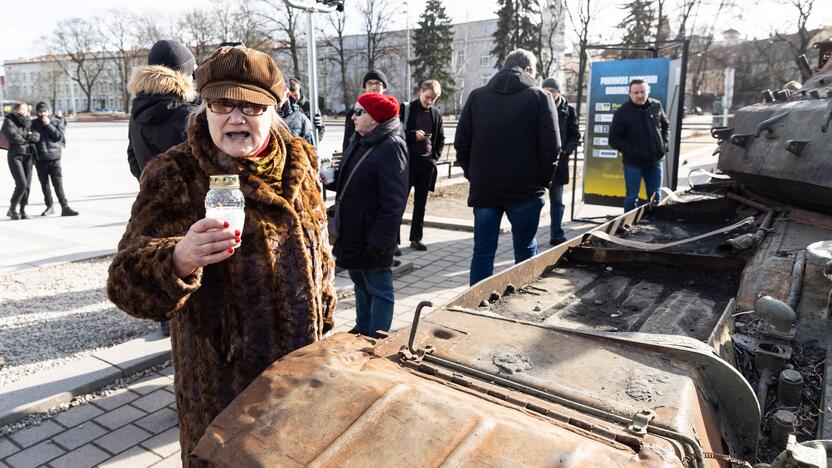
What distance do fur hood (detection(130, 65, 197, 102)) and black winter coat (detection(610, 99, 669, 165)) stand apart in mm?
5412

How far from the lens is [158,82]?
3.80 meters

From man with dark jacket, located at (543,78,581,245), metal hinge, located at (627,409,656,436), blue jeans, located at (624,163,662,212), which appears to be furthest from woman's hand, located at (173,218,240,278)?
blue jeans, located at (624,163,662,212)

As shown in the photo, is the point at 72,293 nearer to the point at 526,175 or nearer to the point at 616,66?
the point at 526,175

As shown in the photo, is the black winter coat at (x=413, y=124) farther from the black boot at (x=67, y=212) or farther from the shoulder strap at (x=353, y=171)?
the black boot at (x=67, y=212)

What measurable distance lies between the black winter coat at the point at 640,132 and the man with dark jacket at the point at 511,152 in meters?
2.76

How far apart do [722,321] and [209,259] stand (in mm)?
1722

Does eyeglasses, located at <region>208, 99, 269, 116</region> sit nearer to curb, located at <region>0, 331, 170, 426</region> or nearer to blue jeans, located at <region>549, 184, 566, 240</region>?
curb, located at <region>0, 331, 170, 426</region>

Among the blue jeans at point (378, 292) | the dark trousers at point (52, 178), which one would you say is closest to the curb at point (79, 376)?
the blue jeans at point (378, 292)

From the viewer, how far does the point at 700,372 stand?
181cm

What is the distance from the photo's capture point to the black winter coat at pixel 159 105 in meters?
3.81

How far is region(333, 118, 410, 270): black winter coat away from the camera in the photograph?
3.88 meters

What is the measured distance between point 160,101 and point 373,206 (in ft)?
4.92

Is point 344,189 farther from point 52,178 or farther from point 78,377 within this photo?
point 52,178

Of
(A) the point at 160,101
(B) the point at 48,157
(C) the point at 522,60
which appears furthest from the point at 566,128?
(B) the point at 48,157
